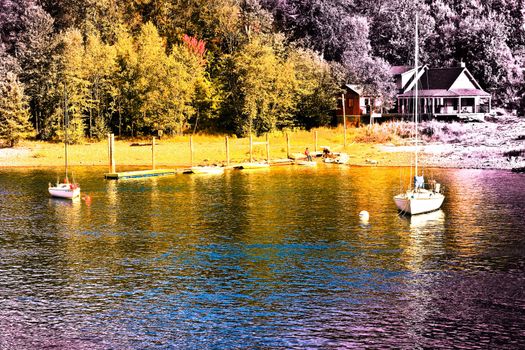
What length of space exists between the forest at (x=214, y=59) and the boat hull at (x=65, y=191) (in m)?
44.9

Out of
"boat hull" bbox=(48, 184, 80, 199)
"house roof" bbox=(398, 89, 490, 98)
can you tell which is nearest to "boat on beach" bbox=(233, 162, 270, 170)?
"boat hull" bbox=(48, 184, 80, 199)

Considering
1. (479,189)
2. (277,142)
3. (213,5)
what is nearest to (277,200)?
(479,189)

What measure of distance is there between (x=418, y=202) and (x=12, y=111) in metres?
79.2

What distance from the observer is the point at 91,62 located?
13450 cm

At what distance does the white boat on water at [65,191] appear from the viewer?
275 feet

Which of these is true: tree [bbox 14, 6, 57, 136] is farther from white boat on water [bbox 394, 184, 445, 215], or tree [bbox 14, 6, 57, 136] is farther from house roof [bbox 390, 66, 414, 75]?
white boat on water [bbox 394, 184, 445, 215]

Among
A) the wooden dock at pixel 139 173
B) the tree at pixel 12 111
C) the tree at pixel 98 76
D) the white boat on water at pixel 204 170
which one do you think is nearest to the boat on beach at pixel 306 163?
the white boat on water at pixel 204 170

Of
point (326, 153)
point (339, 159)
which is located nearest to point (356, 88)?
point (326, 153)

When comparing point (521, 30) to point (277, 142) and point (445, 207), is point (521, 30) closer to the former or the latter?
point (277, 142)

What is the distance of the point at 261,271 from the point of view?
1967 inches

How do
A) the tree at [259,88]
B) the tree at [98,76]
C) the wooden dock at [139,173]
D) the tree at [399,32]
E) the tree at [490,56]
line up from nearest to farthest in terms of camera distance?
the wooden dock at [139,173]
the tree at [98,76]
the tree at [259,88]
the tree at [490,56]
the tree at [399,32]

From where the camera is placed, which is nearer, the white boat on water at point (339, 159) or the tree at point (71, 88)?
the white boat on water at point (339, 159)

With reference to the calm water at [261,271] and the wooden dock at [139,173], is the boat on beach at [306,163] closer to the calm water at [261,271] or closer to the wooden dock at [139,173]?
the wooden dock at [139,173]

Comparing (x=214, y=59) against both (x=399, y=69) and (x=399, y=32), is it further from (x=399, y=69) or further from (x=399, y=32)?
(x=399, y=32)
